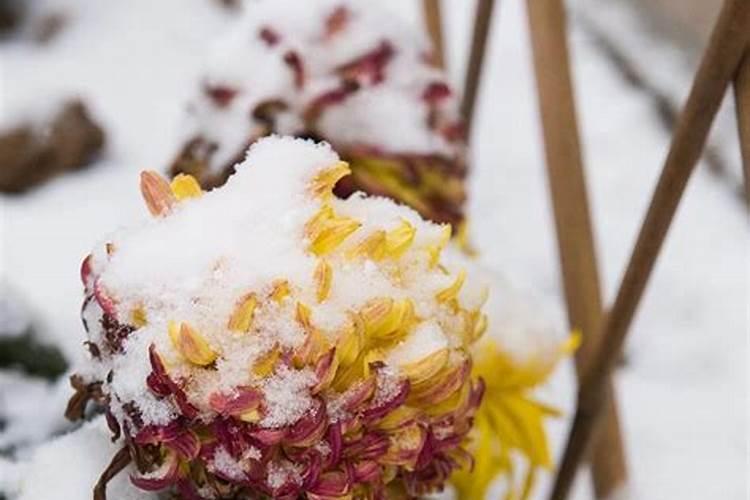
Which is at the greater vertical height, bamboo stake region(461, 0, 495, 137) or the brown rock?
bamboo stake region(461, 0, 495, 137)

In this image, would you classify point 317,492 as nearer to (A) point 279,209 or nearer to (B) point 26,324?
(A) point 279,209

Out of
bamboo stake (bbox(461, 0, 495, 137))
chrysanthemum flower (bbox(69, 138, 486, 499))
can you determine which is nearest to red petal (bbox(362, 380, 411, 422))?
chrysanthemum flower (bbox(69, 138, 486, 499))

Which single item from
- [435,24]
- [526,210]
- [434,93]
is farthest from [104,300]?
[526,210]

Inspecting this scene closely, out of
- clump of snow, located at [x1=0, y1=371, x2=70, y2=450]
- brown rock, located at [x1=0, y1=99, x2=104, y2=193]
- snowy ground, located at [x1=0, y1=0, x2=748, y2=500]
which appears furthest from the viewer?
brown rock, located at [x1=0, y1=99, x2=104, y2=193]

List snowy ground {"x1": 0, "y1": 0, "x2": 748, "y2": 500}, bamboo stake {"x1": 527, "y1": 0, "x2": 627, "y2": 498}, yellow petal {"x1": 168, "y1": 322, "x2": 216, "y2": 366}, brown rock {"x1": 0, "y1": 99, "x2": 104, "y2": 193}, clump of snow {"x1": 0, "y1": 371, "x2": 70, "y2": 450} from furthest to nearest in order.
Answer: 1. brown rock {"x1": 0, "y1": 99, "x2": 104, "y2": 193}
2. snowy ground {"x1": 0, "y1": 0, "x2": 748, "y2": 500}
3. bamboo stake {"x1": 527, "y1": 0, "x2": 627, "y2": 498}
4. clump of snow {"x1": 0, "y1": 371, "x2": 70, "y2": 450}
5. yellow petal {"x1": 168, "y1": 322, "x2": 216, "y2": 366}

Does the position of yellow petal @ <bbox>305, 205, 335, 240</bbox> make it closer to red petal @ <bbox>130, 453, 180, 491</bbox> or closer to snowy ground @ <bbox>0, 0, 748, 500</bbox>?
red petal @ <bbox>130, 453, 180, 491</bbox>

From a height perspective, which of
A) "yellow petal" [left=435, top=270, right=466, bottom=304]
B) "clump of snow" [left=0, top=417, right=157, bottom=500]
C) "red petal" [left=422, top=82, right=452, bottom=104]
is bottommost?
"red petal" [left=422, top=82, right=452, bottom=104]

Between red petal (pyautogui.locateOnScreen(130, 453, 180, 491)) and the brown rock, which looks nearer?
red petal (pyautogui.locateOnScreen(130, 453, 180, 491))
